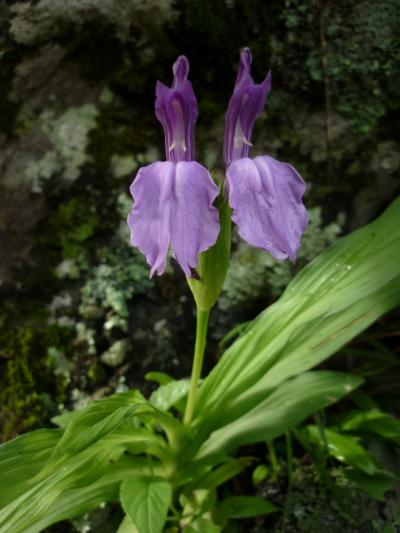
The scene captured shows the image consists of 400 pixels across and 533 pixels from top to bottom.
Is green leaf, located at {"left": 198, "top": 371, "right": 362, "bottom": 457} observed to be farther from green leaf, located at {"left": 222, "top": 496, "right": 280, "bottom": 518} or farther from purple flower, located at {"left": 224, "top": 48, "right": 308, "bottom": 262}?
purple flower, located at {"left": 224, "top": 48, "right": 308, "bottom": 262}

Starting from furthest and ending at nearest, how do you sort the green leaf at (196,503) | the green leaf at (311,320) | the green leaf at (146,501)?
the green leaf at (196,503) < the green leaf at (311,320) < the green leaf at (146,501)

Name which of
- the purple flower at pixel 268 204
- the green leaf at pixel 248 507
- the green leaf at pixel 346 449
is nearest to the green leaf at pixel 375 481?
the green leaf at pixel 346 449

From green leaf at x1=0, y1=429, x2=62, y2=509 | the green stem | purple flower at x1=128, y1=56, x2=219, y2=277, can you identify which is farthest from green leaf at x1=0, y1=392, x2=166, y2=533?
purple flower at x1=128, y1=56, x2=219, y2=277

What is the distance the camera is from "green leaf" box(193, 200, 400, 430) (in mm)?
1373

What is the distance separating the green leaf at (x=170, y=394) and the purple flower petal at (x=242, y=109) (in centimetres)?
61

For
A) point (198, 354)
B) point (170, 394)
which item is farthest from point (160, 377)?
point (198, 354)

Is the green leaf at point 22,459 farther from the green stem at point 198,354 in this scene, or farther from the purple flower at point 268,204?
the purple flower at point 268,204

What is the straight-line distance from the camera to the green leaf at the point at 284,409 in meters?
1.46

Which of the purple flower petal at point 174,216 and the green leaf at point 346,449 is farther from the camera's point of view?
the green leaf at point 346,449

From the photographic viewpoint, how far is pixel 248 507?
1.56 metres

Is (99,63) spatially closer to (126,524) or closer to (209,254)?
(209,254)

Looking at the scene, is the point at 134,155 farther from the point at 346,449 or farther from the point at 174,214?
the point at 346,449

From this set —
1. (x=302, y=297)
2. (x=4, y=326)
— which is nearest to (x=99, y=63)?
(x=4, y=326)

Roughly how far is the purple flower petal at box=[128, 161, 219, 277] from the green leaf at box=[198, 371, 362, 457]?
0.54 m
